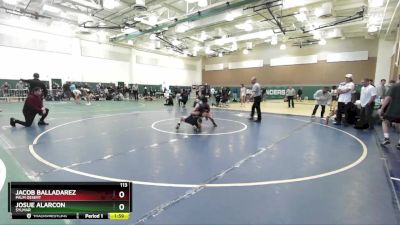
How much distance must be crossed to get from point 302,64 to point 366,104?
2106cm

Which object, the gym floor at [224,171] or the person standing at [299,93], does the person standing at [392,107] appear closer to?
the gym floor at [224,171]

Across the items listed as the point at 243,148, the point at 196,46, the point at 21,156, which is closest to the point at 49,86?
the point at 196,46

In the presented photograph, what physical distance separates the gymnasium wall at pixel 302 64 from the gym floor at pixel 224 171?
70.6 ft

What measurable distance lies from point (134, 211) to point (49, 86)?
21.8 m

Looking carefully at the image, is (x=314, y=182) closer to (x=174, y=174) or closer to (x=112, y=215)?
(x=174, y=174)

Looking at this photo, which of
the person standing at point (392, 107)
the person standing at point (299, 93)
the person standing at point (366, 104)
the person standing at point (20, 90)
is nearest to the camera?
the person standing at point (392, 107)

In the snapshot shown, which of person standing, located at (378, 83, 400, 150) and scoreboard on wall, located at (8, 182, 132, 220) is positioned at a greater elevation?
person standing, located at (378, 83, 400, 150)

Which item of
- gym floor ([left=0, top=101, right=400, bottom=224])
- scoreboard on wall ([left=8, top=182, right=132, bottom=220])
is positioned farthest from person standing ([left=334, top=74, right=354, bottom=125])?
scoreboard on wall ([left=8, top=182, right=132, bottom=220])

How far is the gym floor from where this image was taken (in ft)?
8.38

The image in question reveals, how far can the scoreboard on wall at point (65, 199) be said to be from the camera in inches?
72.2

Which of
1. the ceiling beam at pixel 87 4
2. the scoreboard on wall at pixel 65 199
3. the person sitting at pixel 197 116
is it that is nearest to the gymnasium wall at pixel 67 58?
the ceiling beam at pixel 87 4

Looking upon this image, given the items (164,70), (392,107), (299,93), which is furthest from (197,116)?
(164,70)

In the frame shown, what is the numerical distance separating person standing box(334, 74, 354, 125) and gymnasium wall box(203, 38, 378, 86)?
18.7 meters

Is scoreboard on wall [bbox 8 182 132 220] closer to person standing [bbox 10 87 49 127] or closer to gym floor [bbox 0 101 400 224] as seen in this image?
gym floor [bbox 0 101 400 224]
